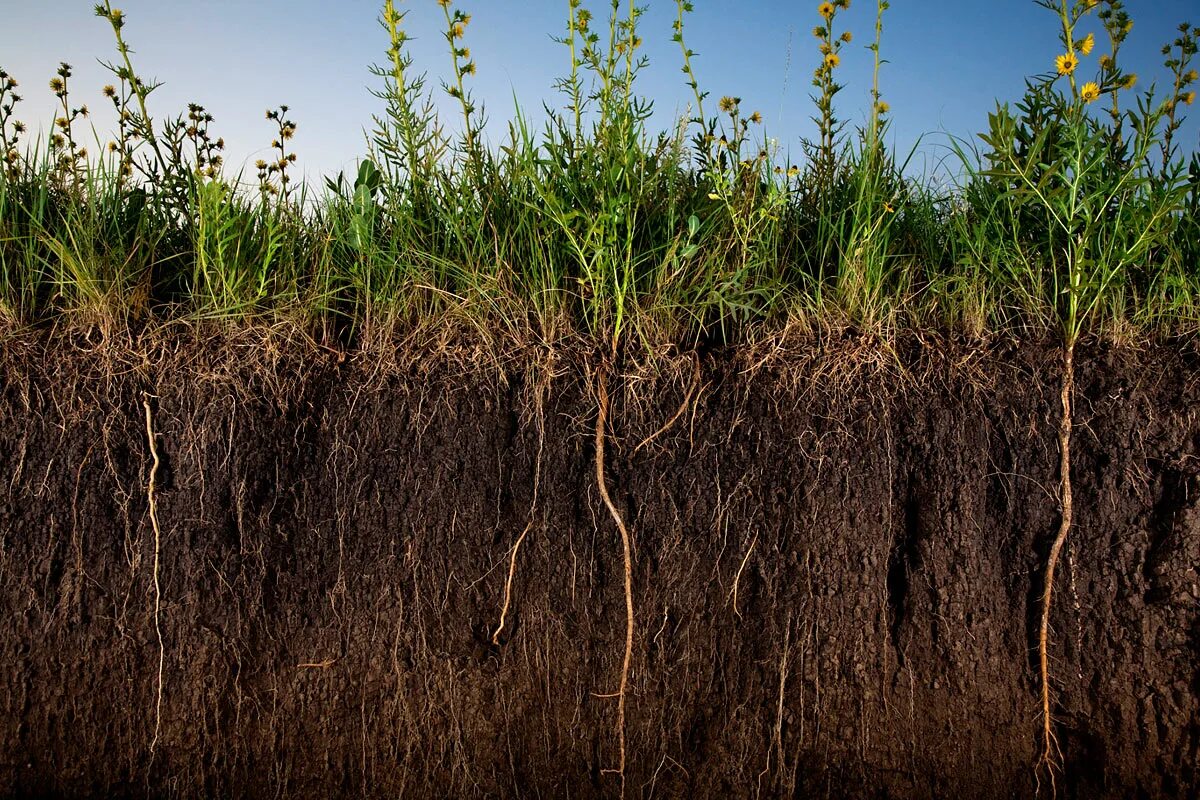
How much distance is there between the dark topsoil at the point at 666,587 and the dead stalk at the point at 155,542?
0.05 feet

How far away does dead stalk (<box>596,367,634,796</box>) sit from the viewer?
7.20 ft

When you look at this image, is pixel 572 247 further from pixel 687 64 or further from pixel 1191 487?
pixel 1191 487

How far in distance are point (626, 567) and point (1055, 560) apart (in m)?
1.08

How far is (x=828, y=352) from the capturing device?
2.22 meters

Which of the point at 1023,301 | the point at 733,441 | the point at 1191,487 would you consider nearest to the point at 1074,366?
the point at 1023,301

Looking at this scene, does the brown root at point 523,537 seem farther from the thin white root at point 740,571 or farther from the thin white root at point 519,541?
the thin white root at point 740,571

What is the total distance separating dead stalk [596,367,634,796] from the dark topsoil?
22mm

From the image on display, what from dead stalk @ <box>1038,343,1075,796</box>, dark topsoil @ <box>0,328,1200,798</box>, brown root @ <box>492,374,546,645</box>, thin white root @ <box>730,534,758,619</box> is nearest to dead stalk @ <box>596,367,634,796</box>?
dark topsoil @ <box>0,328,1200,798</box>

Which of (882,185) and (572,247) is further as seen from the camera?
(882,185)

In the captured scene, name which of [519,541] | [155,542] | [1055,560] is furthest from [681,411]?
[155,542]

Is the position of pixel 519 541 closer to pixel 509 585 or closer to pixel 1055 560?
pixel 509 585

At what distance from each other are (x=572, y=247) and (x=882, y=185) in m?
0.90

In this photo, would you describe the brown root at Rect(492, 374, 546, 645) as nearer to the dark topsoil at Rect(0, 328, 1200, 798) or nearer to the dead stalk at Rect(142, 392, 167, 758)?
the dark topsoil at Rect(0, 328, 1200, 798)

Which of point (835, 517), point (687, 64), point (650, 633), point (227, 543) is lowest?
point (650, 633)
